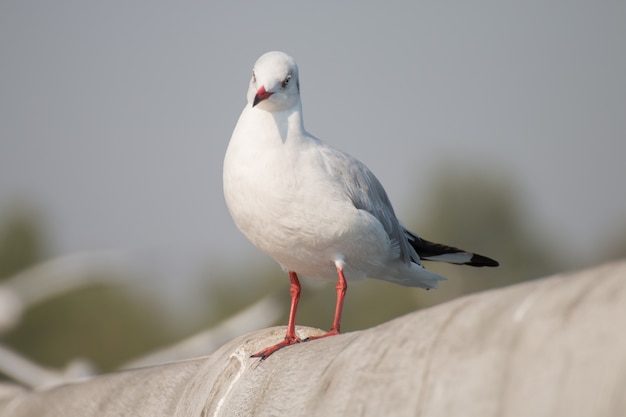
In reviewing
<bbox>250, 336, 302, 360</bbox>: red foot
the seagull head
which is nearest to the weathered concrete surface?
<bbox>250, 336, 302, 360</bbox>: red foot

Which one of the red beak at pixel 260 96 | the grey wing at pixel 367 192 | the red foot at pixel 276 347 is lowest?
the red foot at pixel 276 347

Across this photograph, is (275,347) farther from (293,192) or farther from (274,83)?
(274,83)

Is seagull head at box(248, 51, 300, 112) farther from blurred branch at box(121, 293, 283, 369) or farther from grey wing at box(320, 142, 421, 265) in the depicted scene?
blurred branch at box(121, 293, 283, 369)

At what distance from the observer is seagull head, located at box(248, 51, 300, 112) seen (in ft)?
16.4

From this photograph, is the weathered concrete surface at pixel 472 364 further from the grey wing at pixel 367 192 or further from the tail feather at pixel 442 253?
the tail feather at pixel 442 253

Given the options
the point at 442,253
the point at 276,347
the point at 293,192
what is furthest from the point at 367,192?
the point at 276,347

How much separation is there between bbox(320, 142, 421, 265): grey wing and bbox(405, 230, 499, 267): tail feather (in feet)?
0.64

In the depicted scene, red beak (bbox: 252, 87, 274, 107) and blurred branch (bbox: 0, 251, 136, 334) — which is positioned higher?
red beak (bbox: 252, 87, 274, 107)

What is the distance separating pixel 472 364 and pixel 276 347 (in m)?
1.72

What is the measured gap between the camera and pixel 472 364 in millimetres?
2871

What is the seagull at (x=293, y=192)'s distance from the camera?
4906 mm

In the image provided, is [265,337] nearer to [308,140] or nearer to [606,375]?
[308,140]

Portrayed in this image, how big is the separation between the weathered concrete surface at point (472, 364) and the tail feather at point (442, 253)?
6.95 feet

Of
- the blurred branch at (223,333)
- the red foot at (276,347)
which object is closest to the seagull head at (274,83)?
the red foot at (276,347)
